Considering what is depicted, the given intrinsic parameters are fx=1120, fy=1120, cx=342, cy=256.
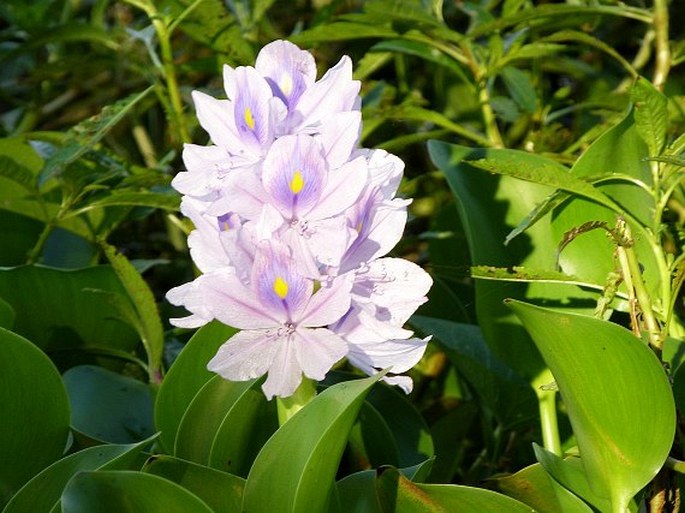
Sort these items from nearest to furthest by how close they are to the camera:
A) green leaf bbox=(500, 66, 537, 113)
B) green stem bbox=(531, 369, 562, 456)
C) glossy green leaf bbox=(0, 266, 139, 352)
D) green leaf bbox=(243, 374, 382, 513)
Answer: green leaf bbox=(243, 374, 382, 513) → green stem bbox=(531, 369, 562, 456) → glossy green leaf bbox=(0, 266, 139, 352) → green leaf bbox=(500, 66, 537, 113)

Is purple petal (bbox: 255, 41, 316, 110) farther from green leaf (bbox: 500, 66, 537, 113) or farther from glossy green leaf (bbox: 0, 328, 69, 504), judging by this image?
green leaf (bbox: 500, 66, 537, 113)

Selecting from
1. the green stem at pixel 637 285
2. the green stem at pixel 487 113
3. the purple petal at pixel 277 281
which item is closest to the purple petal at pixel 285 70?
the purple petal at pixel 277 281

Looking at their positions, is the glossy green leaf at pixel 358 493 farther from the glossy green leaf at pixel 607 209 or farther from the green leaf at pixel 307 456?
the glossy green leaf at pixel 607 209

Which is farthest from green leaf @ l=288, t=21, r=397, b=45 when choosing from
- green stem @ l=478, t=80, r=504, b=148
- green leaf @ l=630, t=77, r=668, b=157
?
green leaf @ l=630, t=77, r=668, b=157

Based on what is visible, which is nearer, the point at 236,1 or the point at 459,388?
the point at 459,388

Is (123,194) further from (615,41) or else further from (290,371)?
(615,41)

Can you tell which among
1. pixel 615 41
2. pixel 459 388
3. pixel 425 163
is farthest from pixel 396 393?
pixel 615 41
